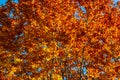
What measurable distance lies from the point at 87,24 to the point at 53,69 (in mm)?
4133

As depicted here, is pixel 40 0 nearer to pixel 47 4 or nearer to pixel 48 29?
pixel 47 4

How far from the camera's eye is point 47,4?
82.8ft

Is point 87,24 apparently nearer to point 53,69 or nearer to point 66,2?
point 66,2

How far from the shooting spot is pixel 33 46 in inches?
965

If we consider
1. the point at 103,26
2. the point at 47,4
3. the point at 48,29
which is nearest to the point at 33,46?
the point at 48,29

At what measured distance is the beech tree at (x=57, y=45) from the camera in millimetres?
24094

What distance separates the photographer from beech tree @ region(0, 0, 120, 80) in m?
24.1

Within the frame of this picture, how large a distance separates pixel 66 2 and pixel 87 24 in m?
2.41

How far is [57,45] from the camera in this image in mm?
24125

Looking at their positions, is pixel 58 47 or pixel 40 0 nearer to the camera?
pixel 58 47

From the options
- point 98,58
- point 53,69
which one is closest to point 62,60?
point 53,69

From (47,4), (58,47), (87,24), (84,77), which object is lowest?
(84,77)

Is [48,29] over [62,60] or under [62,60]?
over

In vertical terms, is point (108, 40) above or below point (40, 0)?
below
